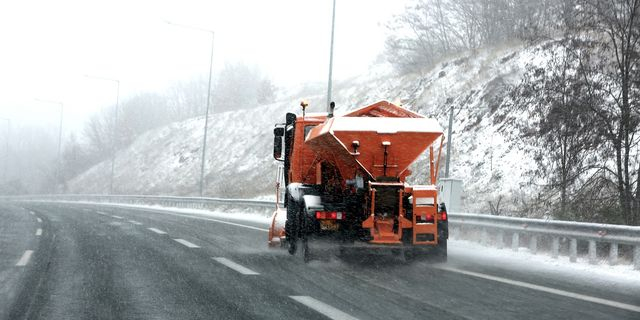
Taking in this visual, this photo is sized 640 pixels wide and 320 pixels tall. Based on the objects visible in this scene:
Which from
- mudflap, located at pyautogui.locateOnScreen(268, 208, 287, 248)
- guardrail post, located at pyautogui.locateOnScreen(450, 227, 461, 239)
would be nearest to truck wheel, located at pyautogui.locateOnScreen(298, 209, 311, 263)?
mudflap, located at pyautogui.locateOnScreen(268, 208, 287, 248)

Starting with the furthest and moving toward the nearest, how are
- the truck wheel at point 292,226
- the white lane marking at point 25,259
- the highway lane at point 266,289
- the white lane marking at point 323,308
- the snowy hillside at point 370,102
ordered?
the snowy hillside at point 370,102 → the truck wheel at point 292,226 → the white lane marking at point 25,259 → the highway lane at point 266,289 → the white lane marking at point 323,308

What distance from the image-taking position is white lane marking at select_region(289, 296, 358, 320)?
603cm

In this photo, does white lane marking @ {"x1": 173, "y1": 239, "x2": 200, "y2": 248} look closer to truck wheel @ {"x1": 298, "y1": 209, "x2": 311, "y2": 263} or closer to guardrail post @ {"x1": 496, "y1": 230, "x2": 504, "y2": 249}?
truck wheel @ {"x1": 298, "y1": 209, "x2": 311, "y2": 263}

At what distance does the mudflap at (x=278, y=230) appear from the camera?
1250 cm

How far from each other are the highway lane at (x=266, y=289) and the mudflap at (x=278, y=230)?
0.39m

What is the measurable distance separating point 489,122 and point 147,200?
71.7ft

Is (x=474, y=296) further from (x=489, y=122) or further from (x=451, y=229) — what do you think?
(x=489, y=122)

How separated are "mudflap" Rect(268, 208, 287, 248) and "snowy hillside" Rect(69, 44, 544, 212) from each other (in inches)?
101

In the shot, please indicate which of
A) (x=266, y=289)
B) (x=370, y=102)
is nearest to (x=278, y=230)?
(x=266, y=289)

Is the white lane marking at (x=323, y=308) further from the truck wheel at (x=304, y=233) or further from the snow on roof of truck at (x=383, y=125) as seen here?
the snow on roof of truck at (x=383, y=125)

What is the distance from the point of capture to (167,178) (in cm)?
6256

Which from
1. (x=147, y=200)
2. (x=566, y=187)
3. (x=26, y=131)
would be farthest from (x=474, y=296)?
(x=26, y=131)

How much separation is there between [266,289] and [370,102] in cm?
3739

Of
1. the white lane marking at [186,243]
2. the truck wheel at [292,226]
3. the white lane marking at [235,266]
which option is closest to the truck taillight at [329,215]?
the truck wheel at [292,226]
